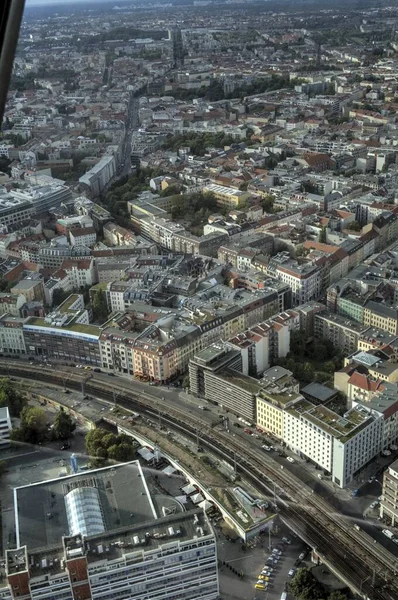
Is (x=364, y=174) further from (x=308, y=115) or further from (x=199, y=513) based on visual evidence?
(x=199, y=513)

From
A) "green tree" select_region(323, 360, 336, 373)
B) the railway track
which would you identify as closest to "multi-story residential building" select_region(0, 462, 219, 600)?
the railway track

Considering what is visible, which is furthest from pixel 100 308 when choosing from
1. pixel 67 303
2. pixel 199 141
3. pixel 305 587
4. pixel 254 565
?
pixel 199 141

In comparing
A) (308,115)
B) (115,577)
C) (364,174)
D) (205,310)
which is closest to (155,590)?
(115,577)

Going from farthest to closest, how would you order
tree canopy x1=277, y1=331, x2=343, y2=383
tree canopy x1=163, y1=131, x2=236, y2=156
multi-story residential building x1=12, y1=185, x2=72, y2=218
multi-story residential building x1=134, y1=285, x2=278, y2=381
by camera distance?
tree canopy x1=163, y1=131, x2=236, y2=156 → multi-story residential building x1=12, y1=185, x2=72, y2=218 → multi-story residential building x1=134, y1=285, x2=278, y2=381 → tree canopy x1=277, y1=331, x2=343, y2=383

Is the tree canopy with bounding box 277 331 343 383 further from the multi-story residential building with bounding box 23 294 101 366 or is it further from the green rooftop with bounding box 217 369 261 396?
the multi-story residential building with bounding box 23 294 101 366

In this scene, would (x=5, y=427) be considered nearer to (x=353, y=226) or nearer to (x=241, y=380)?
(x=241, y=380)

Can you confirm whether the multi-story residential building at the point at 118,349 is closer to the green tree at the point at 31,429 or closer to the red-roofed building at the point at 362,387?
the green tree at the point at 31,429

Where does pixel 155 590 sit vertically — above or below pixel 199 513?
below
